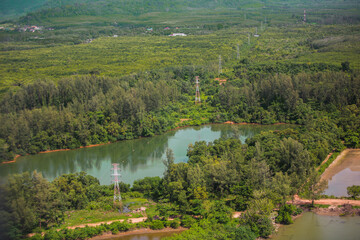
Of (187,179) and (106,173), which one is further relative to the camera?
(106,173)

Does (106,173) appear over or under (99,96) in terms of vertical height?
under

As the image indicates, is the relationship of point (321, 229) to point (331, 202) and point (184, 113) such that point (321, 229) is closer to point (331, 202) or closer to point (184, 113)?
point (331, 202)

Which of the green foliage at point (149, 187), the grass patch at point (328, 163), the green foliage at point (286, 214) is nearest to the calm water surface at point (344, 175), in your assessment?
the grass patch at point (328, 163)

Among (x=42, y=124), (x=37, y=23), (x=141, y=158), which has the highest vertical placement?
(x=37, y=23)

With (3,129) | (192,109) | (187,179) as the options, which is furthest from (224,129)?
(3,129)

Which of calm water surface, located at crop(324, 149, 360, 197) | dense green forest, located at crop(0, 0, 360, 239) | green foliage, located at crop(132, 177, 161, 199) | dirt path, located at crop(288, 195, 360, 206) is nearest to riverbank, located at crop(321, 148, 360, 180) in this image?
calm water surface, located at crop(324, 149, 360, 197)

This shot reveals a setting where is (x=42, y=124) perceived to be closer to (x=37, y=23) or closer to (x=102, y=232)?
(x=102, y=232)

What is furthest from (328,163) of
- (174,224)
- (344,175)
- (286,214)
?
(174,224)
